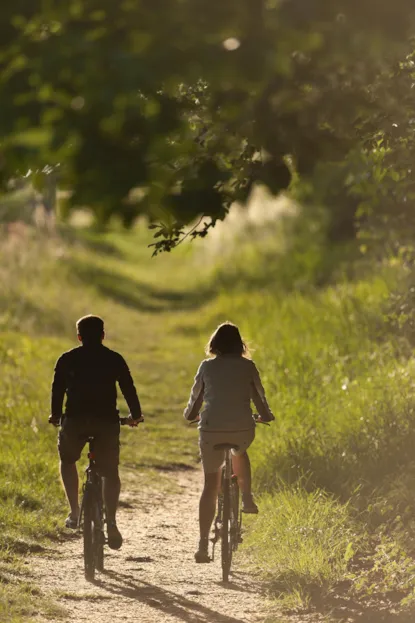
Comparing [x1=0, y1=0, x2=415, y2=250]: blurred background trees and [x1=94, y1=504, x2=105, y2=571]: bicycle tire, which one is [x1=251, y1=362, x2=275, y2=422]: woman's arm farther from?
[x1=0, y1=0, x2=415, y2=250]: blurred background trees

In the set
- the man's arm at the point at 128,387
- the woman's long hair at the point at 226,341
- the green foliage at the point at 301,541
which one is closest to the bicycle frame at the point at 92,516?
the man's arm at the point at 128,387

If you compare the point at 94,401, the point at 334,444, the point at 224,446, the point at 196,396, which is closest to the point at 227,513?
the point at 224,446

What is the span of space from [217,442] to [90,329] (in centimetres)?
114

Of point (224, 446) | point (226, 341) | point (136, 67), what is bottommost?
point (224, 446)

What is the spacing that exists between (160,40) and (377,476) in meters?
5.62

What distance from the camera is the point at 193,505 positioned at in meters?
10.7

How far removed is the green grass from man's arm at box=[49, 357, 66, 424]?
3.72 ft

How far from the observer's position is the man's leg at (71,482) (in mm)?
8070

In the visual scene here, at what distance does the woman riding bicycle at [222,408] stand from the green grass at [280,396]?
697mm

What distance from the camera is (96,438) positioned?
25.9 ft

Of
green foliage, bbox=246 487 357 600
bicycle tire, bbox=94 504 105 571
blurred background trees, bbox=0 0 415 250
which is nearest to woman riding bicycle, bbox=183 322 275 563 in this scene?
green foliage, bbox=246 487 357 600

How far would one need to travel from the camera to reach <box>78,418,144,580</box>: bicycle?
25.7 ft

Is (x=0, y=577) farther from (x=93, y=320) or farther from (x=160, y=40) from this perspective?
(x=160, y=40)

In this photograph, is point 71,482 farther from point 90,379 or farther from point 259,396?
point 259,396
